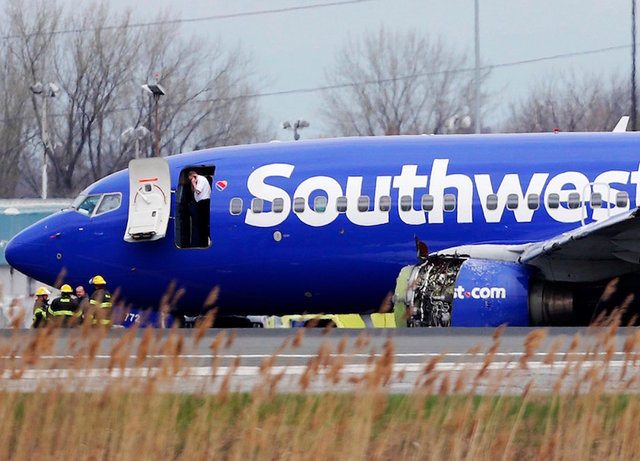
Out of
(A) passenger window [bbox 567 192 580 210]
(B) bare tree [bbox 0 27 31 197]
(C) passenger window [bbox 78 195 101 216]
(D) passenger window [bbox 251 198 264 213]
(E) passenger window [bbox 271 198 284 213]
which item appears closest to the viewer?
(A) passenger window [bbox 567 192 580 210]

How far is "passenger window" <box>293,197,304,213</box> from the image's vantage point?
22.2 metres

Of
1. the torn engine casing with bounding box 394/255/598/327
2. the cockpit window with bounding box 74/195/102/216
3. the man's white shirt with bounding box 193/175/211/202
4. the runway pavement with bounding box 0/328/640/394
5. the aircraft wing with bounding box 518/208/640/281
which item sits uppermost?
the man's white shirt with bounding box 193/175/211/202

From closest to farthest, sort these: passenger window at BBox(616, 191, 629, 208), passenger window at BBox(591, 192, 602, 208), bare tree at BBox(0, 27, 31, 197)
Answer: passenger window at BBox(616, 191, 629, 208), passenger window at BBox(591, 192, 602, 208), bare tree at BBox(0, 27, 31, 197)

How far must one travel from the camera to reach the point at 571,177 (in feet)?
70.0

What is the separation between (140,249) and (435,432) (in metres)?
14.6

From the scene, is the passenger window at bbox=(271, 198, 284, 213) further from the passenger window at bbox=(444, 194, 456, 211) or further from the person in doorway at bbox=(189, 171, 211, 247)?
the passenger window at bbox=(444, 194, 456, 211)

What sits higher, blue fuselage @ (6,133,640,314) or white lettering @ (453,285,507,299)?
blue fuselage @ (6,133,640,314)

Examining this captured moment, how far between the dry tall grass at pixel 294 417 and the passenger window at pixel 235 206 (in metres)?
13.2

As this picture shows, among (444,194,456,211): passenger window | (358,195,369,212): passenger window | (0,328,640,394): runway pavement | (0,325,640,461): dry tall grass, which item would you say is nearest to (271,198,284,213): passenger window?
(358,195,369,212): passenger window

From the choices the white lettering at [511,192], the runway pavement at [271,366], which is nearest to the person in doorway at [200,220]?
the white lettering at [511,192]

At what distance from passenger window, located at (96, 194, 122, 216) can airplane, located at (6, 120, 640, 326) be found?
0.04 meters

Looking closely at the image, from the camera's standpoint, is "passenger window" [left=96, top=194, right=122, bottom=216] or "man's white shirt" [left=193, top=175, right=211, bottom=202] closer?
"man's white shirt" [left=193, top=175, right=211, bottom=202]

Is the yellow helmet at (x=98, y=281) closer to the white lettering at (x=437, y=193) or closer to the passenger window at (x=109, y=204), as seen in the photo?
the passenger window at (x=109, y=204)

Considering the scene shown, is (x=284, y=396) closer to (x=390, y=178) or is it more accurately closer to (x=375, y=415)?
(x=375, y=415)
